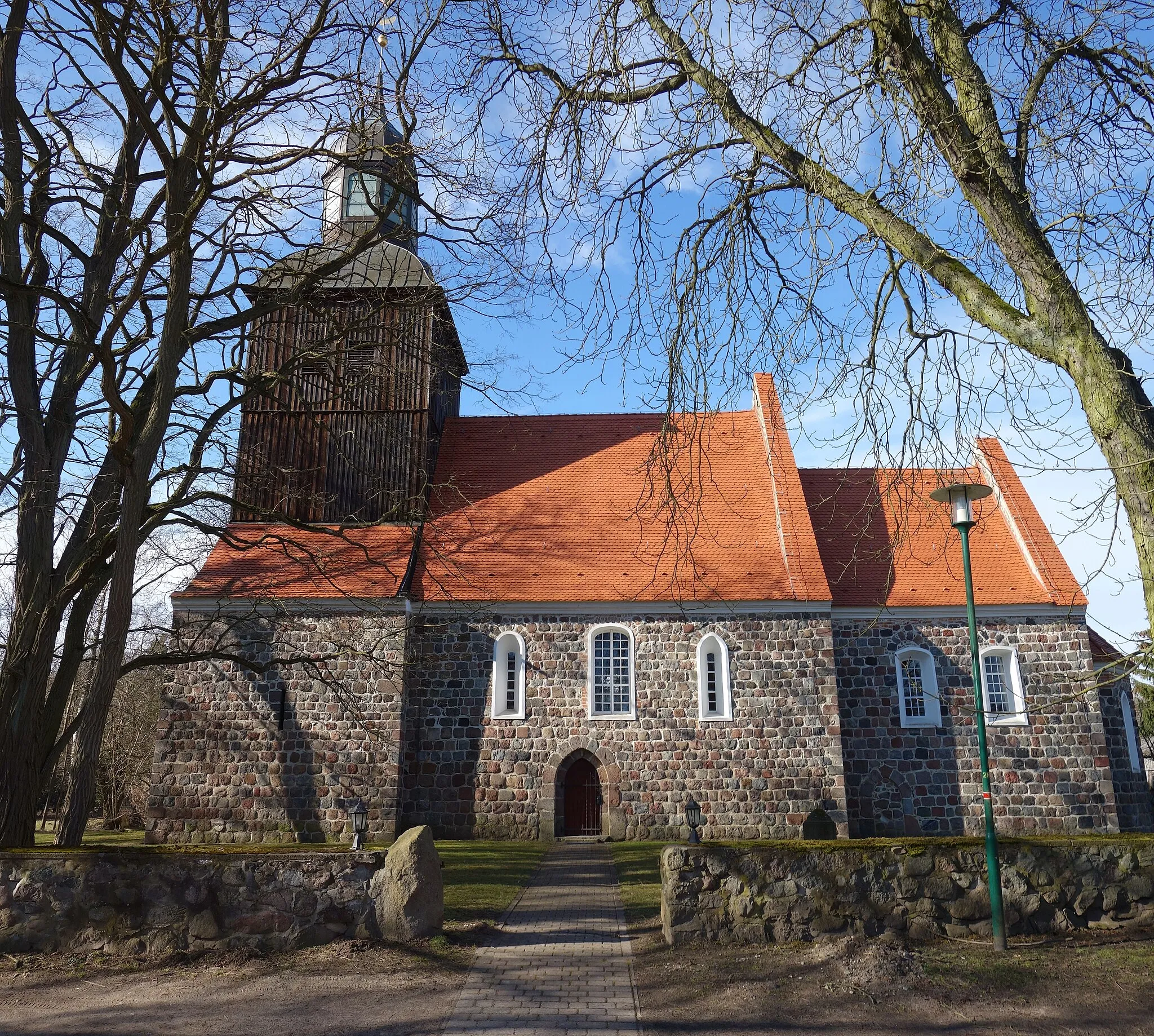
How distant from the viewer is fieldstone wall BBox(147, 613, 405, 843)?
15.1 m

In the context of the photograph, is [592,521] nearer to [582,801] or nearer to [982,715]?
[582,801]

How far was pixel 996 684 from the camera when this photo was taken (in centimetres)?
1642

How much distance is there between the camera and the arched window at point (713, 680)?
15.7m

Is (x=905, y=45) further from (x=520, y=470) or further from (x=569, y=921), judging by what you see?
(x=520, y=470)

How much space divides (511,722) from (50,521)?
8.97m

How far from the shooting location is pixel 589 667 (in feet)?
52.4

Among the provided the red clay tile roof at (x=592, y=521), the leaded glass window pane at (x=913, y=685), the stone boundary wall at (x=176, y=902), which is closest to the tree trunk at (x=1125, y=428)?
the stone boundary wall at (x=176, y=902)

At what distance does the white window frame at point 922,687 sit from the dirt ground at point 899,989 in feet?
31.2

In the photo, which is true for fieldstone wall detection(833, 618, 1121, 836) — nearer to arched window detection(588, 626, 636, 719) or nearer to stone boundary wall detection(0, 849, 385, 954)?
arched window detection(588, 626, 636, 719)

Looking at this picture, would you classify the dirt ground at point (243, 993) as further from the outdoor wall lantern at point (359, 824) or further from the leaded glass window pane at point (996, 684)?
the leaded glass window pane at point (996, 684)

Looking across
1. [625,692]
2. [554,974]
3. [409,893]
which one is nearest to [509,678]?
[625,692]

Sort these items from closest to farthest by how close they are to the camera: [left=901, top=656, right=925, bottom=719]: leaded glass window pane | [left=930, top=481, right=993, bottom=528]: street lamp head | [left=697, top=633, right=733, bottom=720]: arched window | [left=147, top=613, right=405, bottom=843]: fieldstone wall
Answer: [left=930, top=481, right=993, bottom=528]: street lamp head
[left=147, top=613, right=405, bottom=843]: fieldstone wall
[left=697, top=633, right=733, bottom=720]: arched window
[left=901, top=656, right=925, bottom=719]: leaded glass window pane

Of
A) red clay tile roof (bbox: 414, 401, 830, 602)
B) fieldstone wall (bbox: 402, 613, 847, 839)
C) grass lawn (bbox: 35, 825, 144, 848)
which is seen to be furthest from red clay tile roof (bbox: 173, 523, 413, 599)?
grass lawn (bbox: 35, 825, 144, 848)

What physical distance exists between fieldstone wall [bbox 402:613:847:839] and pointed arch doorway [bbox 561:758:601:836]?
1.31ft
